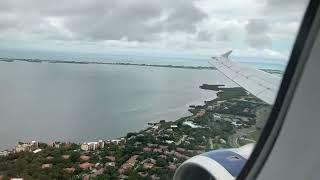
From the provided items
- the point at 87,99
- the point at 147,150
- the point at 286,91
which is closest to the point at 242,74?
the point at 147,150

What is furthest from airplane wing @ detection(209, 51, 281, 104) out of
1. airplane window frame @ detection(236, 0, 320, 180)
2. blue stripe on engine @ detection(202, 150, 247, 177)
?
airplane window frame @ detection(236, 0, 320, 180)

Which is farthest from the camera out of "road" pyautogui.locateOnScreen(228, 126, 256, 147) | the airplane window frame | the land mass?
the land mass

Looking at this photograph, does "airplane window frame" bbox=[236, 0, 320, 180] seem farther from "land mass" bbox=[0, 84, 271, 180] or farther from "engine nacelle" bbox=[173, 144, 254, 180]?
"land mass" bbox=[0, 84, 271, 180]

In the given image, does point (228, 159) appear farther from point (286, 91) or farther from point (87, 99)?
point (87, 99)

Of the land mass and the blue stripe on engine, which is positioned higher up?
the blue stripe on engine

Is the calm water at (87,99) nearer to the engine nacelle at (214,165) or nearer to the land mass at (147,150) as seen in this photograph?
the land mass at (147,150)

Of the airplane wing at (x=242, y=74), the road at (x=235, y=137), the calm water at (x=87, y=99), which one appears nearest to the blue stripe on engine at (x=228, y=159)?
the road at (x=235, y=137)
